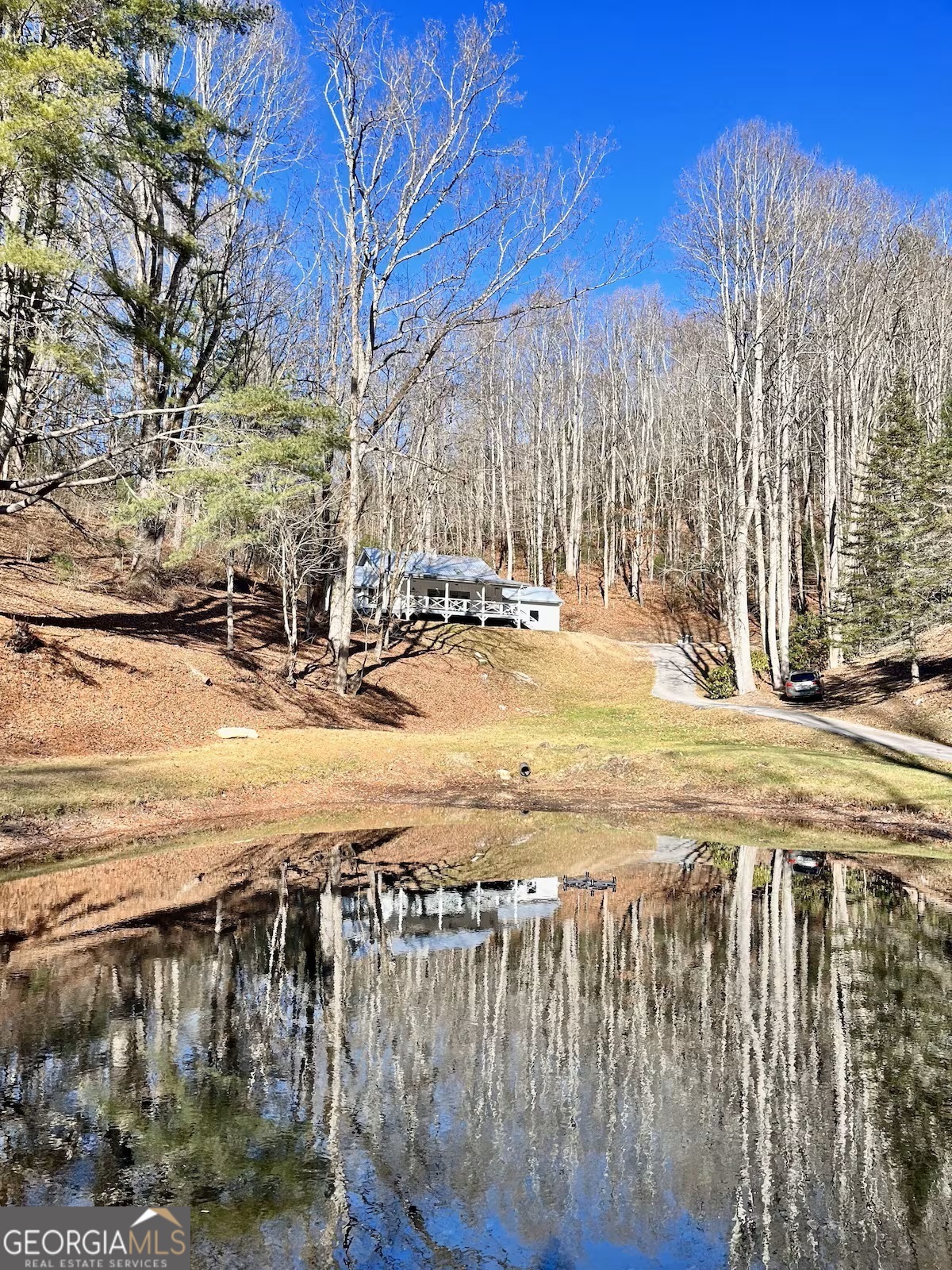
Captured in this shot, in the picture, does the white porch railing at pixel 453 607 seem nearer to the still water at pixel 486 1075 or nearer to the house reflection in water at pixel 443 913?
the house reflection in water at pixel 443 913

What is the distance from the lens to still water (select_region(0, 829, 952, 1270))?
14.2ft

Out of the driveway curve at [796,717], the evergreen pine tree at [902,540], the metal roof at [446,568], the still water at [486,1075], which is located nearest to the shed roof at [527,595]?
the metal roof at [446,568]

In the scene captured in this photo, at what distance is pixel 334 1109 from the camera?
532cm

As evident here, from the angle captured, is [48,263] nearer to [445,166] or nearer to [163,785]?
[163,785]

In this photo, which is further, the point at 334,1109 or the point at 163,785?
the point at 163,785

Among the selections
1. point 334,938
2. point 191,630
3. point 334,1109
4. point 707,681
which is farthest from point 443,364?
point 334,1109

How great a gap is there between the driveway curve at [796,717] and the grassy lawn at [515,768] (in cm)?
106

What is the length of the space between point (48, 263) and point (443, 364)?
65.1 feet

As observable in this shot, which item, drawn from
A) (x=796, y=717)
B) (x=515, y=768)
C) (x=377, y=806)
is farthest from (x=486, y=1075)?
(x=796, y=717)

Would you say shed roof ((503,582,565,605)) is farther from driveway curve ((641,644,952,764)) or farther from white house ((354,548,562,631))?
driveway curve ((641,644,952,764))

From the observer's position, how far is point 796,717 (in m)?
27.0

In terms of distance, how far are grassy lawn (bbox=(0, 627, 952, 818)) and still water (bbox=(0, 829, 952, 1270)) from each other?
5036 mm

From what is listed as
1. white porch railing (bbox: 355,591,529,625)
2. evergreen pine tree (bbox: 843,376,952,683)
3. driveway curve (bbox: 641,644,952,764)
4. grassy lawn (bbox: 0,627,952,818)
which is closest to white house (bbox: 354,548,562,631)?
white porch railing (bbox: 355,591,529,625)

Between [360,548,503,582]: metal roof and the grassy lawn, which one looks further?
[360,548,503,582]: metal roof
